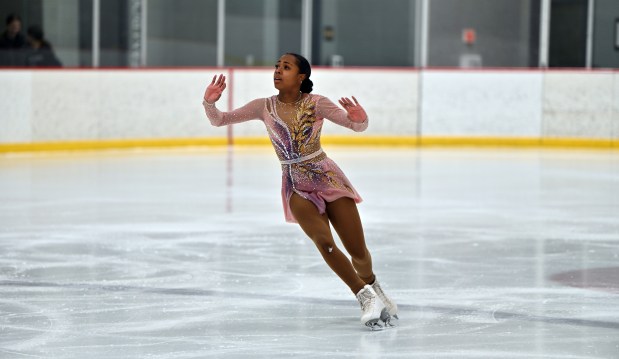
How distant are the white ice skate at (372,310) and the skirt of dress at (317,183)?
1.25 feet

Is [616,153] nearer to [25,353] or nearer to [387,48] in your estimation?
[387,48]

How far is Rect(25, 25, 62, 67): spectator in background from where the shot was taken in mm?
14719

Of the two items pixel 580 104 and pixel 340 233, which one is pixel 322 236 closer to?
pixel 340 233

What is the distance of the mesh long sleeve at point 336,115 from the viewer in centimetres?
498

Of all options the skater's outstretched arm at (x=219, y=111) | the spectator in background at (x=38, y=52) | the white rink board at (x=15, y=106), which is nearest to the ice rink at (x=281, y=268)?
the skater's outstretched arm at (x=219, y=111)

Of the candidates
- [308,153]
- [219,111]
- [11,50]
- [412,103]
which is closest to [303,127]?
[308,153]

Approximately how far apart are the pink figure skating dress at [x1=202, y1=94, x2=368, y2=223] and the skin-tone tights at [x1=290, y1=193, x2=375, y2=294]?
36 mm

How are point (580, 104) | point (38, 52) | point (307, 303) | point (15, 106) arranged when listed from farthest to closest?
point (580, 104) → point (38, 52) → point (15, 106) → point (307, 303)

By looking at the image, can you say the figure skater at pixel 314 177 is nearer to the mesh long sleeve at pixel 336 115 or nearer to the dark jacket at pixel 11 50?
the mesh long sleeve at pixel 336 115

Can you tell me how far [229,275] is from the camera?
637 centimetres

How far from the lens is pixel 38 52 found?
1482cm

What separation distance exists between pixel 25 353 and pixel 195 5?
13364 millimetres

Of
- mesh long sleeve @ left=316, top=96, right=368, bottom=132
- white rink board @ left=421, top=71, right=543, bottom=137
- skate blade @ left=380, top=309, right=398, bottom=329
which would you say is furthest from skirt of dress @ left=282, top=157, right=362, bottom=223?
white rink board @ left=421, top=71, right=543, bottom=137

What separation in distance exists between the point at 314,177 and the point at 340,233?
0.84 ft
